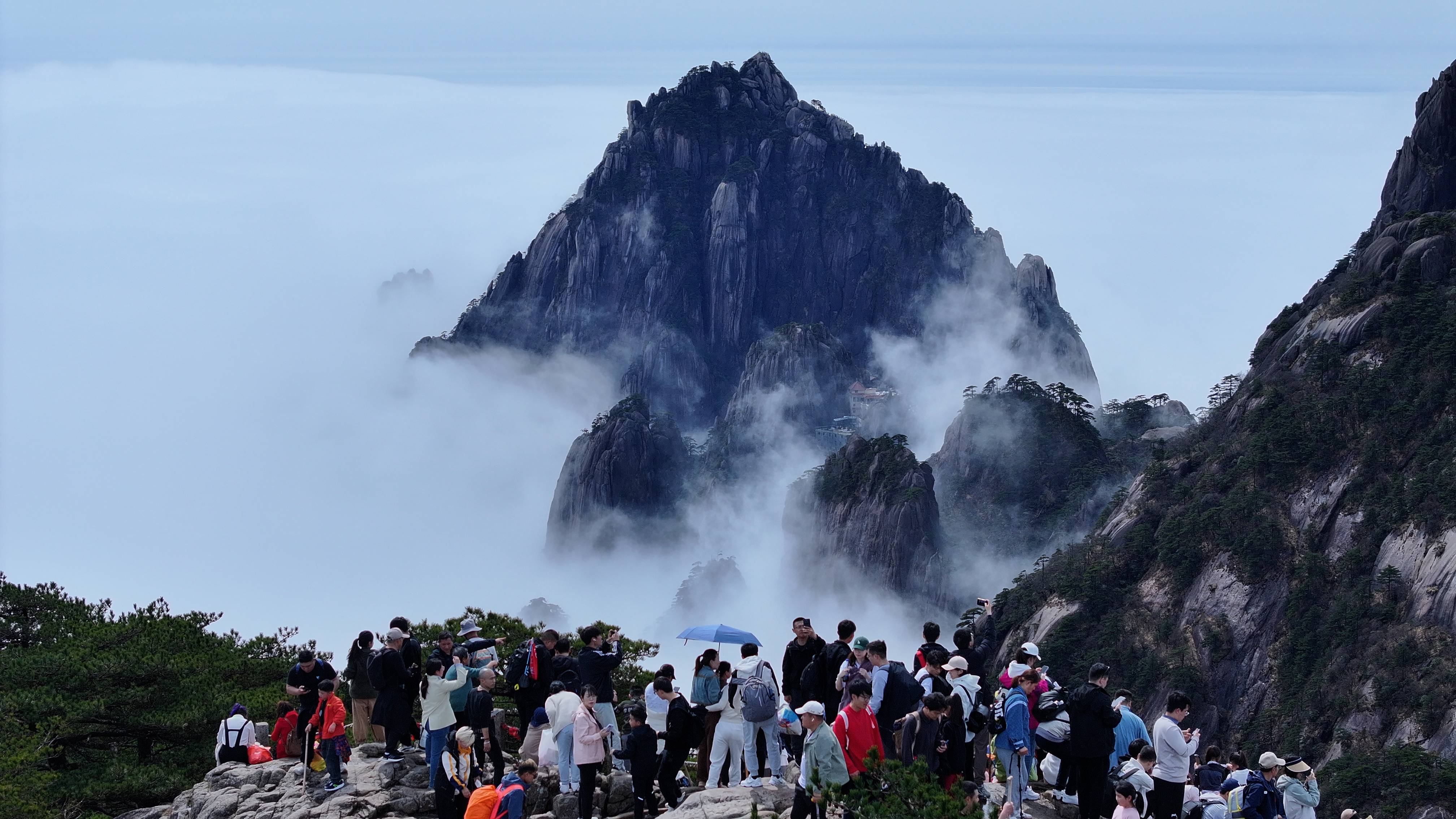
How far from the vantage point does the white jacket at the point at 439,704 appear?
23.4 metres

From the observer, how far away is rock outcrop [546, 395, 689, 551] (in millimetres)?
190000

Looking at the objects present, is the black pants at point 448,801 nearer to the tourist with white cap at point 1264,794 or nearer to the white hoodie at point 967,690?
the white hoodie at point 967,690

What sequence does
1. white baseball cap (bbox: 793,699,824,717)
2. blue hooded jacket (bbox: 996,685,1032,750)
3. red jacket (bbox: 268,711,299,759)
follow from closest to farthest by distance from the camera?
white baseball cap (bbox: 793,699,824,717)
blue hooded jacket (bbox: 996,685,1032,750)
red jacket (bbox: 268,711,299,759)

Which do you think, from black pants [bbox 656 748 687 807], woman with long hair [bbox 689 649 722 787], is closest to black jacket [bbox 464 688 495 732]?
black pants [bbox 656 748 687 807]

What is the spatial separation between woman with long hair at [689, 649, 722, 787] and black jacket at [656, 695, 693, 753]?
0.56m

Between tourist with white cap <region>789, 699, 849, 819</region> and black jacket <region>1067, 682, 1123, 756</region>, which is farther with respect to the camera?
black jacket <region>1067, 682, 1123, 756</region>

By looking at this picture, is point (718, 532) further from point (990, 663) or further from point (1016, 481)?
point (990, 663)

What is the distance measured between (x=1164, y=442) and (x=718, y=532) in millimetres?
96103

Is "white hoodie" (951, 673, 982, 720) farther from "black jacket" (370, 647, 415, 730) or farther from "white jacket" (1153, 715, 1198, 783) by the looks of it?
"black jacket" (370, 647, 415, 730)

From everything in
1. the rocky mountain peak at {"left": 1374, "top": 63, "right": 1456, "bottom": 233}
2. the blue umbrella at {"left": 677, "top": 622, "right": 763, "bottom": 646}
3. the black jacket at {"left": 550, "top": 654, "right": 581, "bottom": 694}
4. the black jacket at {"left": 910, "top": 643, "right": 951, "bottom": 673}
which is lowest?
the black jacket at {"left": 910, "top": 643, "right": 951, "bottom": 673}

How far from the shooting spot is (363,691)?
88.8ft

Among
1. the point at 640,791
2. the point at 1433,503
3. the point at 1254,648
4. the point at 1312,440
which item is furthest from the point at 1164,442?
the point at 640,791

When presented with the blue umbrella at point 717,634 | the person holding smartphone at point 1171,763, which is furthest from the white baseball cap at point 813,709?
the blue umbrella at point 717,634

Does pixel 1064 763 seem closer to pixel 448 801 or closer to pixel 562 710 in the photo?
pixel 562 710
